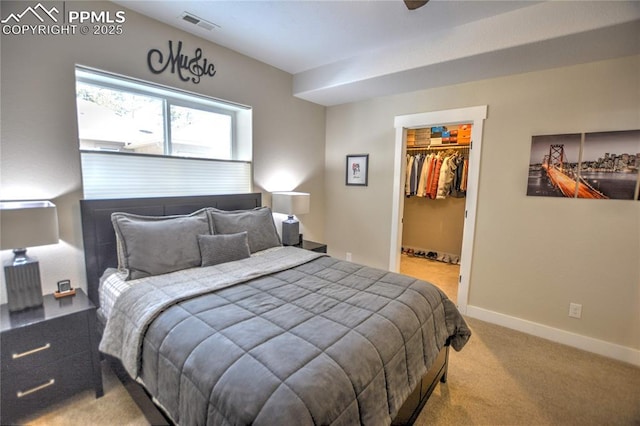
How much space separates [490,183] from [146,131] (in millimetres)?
3265

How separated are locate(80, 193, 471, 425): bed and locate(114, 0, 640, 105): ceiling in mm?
1605

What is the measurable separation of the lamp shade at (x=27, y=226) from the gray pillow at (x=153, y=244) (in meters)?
0.39

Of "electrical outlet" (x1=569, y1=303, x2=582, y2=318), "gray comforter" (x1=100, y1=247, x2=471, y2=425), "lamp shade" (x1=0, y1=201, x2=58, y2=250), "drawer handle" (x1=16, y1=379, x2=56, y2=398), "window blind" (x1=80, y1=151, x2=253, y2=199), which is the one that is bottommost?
"drawer handle" (x1=16, y1=379, x2=56, y2=398)

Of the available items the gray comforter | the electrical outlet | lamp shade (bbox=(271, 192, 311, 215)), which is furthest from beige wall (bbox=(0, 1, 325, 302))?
the electrical outlet

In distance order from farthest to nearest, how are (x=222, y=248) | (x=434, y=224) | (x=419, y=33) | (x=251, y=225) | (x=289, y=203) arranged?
(x=434, y=224) → (x=289, y=203) → (x=251, y=225) → (x=419, y=33) → (x=222, y=248)

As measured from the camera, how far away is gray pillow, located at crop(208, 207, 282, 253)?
2540 millimetres

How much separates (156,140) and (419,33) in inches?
97.6

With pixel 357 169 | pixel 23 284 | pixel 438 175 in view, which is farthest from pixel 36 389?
pixel 438 175

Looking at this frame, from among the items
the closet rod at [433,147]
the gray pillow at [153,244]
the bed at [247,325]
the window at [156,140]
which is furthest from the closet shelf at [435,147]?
the gray pillow at [153,244]

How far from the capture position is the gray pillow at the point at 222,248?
2.26m

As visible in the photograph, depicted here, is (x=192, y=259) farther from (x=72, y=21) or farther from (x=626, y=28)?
(x=626, y=28)

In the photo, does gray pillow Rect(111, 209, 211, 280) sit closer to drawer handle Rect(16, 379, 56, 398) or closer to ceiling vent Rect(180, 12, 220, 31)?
drawer handle Rect(16, 379, 56, 398)

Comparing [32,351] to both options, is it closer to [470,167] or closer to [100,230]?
[100,230]

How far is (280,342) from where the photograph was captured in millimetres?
1234
